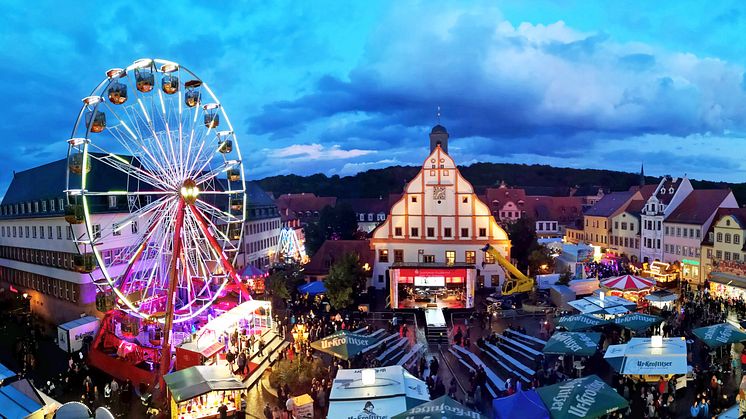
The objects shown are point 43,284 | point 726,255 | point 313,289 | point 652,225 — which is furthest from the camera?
point 652,225

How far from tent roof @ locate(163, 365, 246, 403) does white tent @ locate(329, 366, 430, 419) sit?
444 cm

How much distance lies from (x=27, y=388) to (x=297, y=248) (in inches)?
1837

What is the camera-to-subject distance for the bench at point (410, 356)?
24859 mm

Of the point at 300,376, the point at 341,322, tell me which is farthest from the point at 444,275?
the point at 300,376

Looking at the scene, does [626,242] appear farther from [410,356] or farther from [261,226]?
[410,356]

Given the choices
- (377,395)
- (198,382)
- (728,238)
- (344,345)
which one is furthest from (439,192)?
(377,395)

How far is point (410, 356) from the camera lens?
25.7 meters

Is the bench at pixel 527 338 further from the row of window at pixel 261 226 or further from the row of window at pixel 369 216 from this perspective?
the row of window at pixel 369 216

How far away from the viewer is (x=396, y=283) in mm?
38406

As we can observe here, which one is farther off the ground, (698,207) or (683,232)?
(698,207)

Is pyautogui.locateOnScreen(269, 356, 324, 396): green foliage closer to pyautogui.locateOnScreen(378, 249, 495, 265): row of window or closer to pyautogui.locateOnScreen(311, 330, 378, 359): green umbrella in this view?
pyautogui.locateOnScreen(311, 330, 378, 359): green umbrella

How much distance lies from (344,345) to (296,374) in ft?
7.85

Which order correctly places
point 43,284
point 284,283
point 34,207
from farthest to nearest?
1. point 43,284
2. point 34,207
3. point 284,283

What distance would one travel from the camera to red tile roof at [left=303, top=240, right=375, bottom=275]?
4516 centimetres
